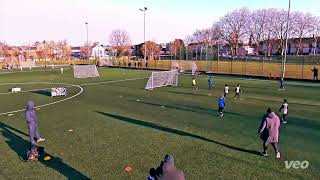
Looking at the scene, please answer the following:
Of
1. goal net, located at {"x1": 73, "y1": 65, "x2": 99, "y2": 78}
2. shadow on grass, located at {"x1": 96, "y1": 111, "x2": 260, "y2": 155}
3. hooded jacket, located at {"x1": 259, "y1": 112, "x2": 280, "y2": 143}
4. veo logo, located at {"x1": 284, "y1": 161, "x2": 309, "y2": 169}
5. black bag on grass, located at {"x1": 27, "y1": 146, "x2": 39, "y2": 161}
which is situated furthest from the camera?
goal net, located at {"x1": 73, "y1": 65, "x2": 99, "y2": 78}

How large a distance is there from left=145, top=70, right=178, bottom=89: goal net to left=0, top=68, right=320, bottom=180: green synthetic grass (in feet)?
26.9

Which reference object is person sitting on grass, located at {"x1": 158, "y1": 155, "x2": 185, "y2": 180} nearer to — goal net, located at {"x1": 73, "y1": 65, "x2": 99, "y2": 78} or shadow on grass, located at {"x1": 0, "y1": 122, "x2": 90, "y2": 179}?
shadow on grass, located at {"x1": 0, "y1": 122, "x2": 90, "y2": 179}

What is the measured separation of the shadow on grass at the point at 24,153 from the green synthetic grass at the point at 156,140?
3 cm

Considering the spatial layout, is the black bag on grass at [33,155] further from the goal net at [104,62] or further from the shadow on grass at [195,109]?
the goal net at [104,62]

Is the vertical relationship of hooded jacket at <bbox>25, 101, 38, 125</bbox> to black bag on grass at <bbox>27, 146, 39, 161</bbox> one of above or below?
above

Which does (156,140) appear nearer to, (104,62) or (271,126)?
(271,126)

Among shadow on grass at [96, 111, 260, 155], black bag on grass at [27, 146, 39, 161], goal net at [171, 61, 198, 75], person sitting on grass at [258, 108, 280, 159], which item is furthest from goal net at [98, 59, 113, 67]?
person sitting on grass at [258, 108, 280, 159]

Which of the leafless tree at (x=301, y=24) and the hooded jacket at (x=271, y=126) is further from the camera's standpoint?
the leafless tree at (x=301, y=24)

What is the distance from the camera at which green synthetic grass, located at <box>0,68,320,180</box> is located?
361 inches

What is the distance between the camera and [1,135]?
13406 mm

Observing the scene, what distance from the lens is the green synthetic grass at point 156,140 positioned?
9.18 m

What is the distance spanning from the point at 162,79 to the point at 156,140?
20129mm

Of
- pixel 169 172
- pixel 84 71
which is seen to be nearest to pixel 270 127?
pixel 169 172

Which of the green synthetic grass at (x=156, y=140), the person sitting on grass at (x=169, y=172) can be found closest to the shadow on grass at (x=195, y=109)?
the green synthetic grass at (x=156, y=140)
